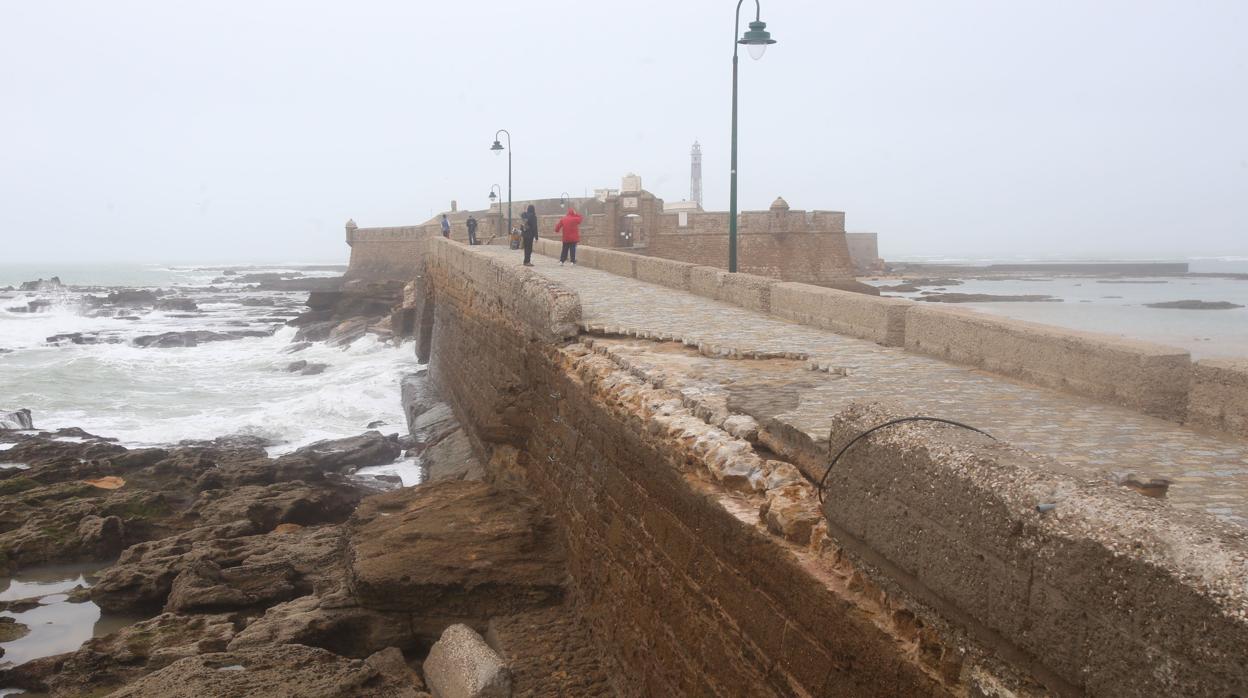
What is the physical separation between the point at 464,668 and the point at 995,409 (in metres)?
3.76

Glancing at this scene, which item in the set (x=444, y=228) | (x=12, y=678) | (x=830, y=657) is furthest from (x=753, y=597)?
(x=444, y=228)

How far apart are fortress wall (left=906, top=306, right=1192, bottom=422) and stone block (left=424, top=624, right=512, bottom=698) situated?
13.1 feet

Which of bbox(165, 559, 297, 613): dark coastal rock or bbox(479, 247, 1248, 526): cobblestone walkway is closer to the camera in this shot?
bbox(479, 247, 1248, 526): cobblestone walkway

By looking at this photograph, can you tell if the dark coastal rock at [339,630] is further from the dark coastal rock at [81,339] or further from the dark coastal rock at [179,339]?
the dark coastal rock at [81,339]

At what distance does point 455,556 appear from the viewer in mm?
7395

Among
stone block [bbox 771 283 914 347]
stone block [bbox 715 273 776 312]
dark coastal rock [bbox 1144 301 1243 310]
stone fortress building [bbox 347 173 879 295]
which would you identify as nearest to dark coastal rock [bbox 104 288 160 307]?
stone fortress building [bbox 347 173 879 295]

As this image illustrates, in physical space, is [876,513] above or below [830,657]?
→ above

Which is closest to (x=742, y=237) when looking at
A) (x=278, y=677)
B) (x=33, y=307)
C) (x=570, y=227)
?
(x=570, y=227)

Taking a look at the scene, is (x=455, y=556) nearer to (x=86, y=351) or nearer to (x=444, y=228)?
(x=444, y=228)

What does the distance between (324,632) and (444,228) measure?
2520cm

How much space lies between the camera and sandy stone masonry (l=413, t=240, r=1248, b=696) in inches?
88.8

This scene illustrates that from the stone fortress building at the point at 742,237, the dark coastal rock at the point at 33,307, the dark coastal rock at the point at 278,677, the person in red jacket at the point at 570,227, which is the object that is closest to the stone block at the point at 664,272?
the person in red jacket at the point at 570,227

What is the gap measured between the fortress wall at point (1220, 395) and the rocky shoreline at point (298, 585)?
390 centimetres

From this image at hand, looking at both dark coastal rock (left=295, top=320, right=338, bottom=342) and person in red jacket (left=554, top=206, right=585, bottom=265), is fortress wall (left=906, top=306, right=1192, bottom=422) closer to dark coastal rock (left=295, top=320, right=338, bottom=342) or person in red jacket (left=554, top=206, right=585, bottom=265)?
person in red jacket (left=554, top=206, right=585, bottom=265)
